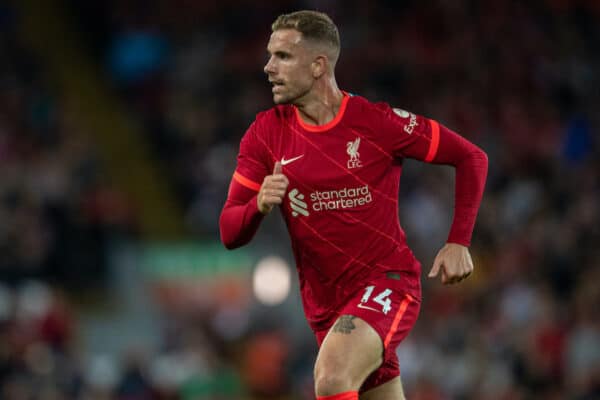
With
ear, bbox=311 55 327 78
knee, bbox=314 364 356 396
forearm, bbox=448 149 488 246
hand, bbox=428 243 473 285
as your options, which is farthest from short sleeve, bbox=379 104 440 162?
knee, bbox=314 364 356 396

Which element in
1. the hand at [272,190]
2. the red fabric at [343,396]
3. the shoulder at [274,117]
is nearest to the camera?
the hand at [272,190]

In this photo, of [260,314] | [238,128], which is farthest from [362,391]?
[238,128]

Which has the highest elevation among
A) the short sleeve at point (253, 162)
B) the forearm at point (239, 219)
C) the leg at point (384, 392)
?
the short sleeve at point (253, 162)

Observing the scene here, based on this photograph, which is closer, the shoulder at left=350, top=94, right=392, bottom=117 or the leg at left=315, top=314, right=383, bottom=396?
the leg at left=315, top=314, right=383, bottom=396

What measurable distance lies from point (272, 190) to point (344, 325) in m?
0.83

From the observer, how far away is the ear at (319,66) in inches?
223

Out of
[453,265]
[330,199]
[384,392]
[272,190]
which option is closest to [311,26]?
[330,199]

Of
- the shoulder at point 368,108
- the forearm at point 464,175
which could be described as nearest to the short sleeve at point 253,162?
the shoulder at point 368,108

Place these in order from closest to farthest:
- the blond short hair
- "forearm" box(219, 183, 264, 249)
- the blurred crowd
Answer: "forearm" box(219, 183, 264, 249) → the blond short hair → the blurred crowd

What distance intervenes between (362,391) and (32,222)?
8132 mm

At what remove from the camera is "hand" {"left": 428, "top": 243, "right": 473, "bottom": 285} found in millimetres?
5621

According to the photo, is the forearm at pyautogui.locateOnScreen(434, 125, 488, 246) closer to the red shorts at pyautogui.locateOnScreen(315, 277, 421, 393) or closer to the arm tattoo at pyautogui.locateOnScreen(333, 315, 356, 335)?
the red shorts at pyautogui.locateOnScreen(315, 277, 421, 393)

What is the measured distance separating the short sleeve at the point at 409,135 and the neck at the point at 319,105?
0.27 metres

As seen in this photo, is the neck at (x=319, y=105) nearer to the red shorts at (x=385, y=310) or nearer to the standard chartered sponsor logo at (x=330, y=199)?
the standard chartered sponsor logo at (x=330, y=199)
